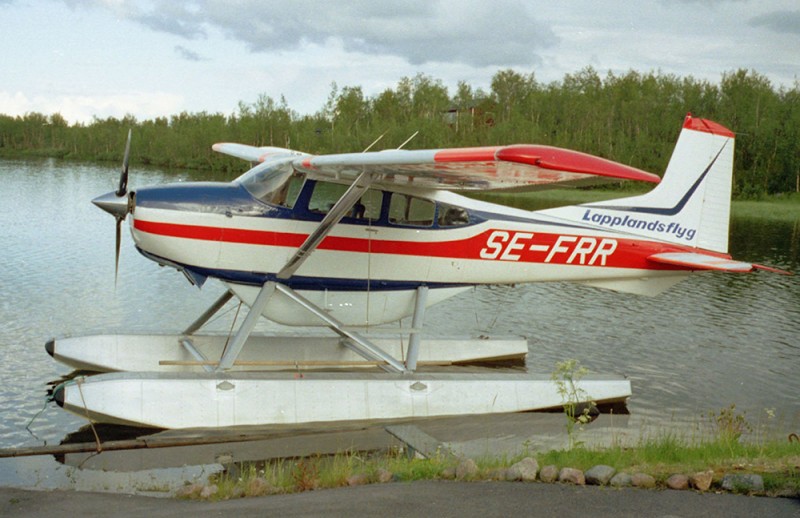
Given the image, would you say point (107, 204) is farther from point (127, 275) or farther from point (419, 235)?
point (127, 275)

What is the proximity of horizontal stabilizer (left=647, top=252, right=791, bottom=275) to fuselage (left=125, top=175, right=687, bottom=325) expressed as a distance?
0.49 feet

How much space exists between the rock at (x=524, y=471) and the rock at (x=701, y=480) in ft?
3.27

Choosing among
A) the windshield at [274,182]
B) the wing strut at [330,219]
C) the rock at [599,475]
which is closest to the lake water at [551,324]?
the wing strut at [330,219]

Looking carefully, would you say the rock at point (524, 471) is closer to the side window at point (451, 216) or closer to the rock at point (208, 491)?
the rock at point (208, 491)

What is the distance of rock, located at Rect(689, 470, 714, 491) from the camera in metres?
5.02

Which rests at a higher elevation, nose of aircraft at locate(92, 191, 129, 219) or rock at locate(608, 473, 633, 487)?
nose of aircraft at locate(92, 191, 129, 219)

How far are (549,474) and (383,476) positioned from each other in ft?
3.82

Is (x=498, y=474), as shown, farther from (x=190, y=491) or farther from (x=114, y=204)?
(x=114, y=204)

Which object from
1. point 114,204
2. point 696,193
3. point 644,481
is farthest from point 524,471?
point 696,193

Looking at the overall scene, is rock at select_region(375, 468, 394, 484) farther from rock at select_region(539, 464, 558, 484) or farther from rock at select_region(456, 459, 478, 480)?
rock at select_region(539, 464, 558, 484)

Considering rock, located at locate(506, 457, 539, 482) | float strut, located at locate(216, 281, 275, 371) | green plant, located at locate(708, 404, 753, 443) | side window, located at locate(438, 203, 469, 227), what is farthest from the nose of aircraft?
green plant, located at locate(708, 404, 753, 443)

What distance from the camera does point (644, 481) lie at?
521 cm

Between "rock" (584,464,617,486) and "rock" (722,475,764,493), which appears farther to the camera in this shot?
"rock" (584,464,617,486)

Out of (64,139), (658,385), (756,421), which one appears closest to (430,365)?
(658,385)
